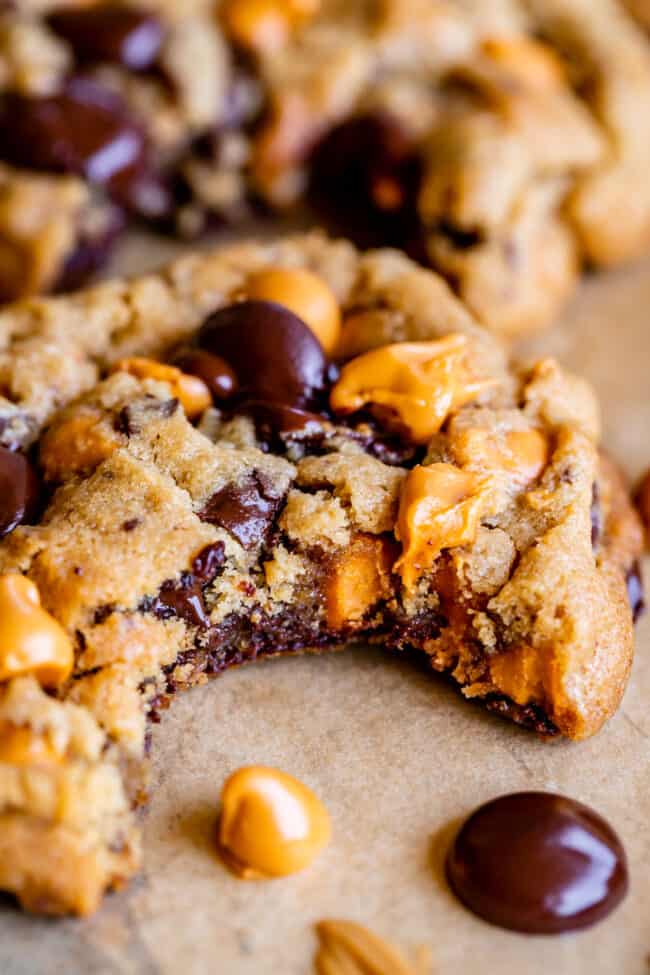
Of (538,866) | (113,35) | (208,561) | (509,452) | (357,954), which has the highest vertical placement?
(113,35)

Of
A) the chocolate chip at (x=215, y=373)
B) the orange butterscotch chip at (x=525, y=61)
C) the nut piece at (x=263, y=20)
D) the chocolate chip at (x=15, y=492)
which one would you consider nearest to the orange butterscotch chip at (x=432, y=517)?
the chocolate chip at (x=215, y=373)

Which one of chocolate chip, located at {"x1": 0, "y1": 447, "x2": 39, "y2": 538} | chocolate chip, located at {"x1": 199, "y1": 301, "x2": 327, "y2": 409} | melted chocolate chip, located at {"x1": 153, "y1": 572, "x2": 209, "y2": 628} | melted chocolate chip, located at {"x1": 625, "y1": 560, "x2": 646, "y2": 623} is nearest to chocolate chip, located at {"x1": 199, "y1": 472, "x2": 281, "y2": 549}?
melted chocolate chip, located at {"x1": 153, "y1": 572, "x2": 209, "y2": 628}

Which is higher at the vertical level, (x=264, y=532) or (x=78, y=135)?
(x=78, y=135)

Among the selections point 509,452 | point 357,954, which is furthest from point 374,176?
point 357,954

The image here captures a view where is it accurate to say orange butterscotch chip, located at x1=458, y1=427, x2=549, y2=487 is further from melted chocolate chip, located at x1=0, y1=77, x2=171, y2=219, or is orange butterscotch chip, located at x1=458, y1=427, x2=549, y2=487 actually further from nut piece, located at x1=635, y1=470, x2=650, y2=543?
melted chocolate chip, located at x1=0, y1=77, x2=171, y2=219

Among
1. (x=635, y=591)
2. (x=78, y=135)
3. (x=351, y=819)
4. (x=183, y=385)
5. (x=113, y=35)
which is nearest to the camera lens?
(x=351, y=819)

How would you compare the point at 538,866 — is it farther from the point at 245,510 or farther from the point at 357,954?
the point at 245,510
